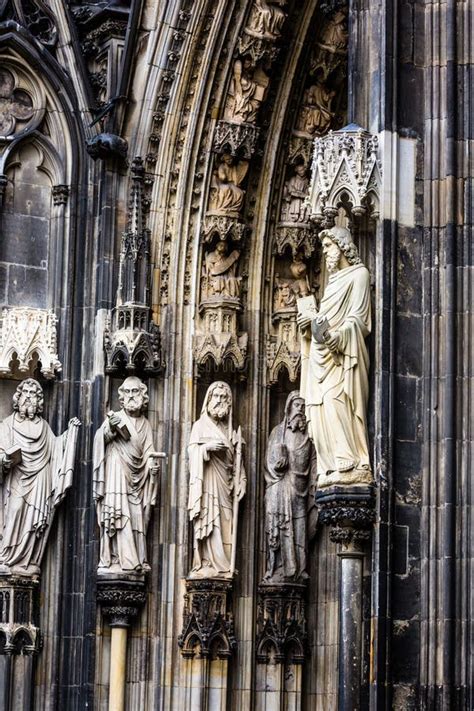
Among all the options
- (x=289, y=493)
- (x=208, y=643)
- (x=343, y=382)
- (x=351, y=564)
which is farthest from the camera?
(x=289, y=493)

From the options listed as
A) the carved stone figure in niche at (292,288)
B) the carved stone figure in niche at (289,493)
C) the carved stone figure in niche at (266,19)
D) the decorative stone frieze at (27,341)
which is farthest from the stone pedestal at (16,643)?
the carved stone figure in niche at (266,19)

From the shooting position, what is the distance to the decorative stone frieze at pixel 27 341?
21.4 meters

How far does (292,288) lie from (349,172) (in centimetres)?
448

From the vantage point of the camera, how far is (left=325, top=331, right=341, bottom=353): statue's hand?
56.3 ft

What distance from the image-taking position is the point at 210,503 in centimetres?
2097

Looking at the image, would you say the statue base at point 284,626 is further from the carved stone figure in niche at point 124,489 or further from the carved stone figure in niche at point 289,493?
the carved stone figure in niche at point 124,489

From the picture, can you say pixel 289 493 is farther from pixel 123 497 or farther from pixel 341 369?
pixel 341 369

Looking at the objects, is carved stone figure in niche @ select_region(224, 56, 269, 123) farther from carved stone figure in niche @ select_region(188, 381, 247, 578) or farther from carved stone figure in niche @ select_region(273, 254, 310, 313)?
carved stone figure in niche @ select_region(188, 381, 247, 578)

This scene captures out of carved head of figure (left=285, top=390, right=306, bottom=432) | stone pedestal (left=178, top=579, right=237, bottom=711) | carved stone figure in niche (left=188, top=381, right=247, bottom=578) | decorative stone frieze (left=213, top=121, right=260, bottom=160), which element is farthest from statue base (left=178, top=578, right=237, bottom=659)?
decorative stone frieze (left=213, top=121, right=260, bottom=160)

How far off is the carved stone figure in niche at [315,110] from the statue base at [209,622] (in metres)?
4.28

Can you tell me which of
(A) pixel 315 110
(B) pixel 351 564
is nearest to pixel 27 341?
(A) pixel 315 110

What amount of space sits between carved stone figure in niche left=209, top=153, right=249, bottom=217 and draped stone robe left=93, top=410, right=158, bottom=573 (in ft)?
7.19

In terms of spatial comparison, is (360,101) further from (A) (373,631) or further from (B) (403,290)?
(A) (373,631)

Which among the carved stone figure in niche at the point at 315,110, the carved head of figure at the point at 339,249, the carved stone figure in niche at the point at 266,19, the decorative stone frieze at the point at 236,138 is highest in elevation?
the carved stone figure in niche at the point at 266,19
